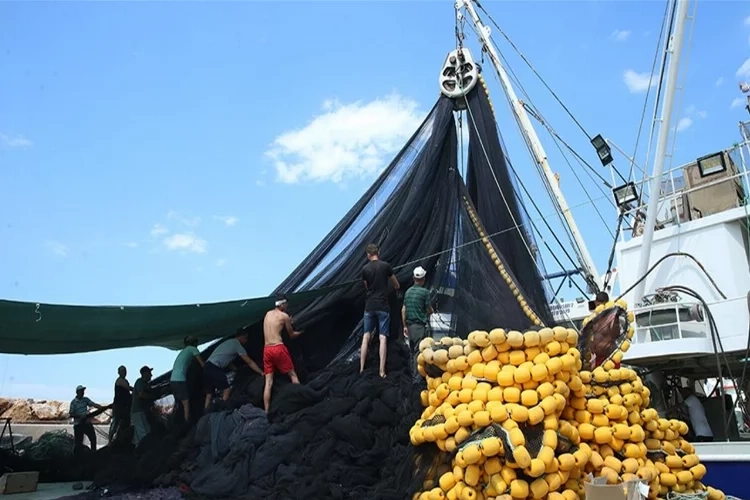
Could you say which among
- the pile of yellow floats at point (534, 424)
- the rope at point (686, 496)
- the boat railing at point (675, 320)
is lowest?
the rope at point (686, 496)

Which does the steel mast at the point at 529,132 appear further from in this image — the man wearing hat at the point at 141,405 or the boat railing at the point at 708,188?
the man wearing hat at the point at 141,405

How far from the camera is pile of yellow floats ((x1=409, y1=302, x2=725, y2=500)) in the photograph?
3.96m

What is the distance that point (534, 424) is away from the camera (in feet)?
13.3

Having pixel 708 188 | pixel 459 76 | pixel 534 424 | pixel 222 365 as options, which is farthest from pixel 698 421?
pixel 222 365

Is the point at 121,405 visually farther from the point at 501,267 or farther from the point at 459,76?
the point at 459,76

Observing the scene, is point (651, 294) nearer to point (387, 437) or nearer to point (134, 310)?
point (387, 437)

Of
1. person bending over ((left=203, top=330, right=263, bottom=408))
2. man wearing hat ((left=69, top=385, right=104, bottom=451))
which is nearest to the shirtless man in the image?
person bending over ((left=203, top=330, right=263, bottom=408))

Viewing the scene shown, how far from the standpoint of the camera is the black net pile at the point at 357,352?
4977 millimetres

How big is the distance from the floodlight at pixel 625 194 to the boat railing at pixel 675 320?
2185 millimetres

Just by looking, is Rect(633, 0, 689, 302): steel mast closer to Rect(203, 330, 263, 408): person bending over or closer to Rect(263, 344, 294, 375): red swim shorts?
Rect(263, 344, 294, 375): red swim shorts

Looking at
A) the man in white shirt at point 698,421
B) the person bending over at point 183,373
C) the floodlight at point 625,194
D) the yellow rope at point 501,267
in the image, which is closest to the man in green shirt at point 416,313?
the yellow rope at point 501,267

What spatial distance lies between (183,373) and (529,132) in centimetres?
792

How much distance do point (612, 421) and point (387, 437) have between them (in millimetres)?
1869

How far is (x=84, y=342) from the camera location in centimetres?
619
